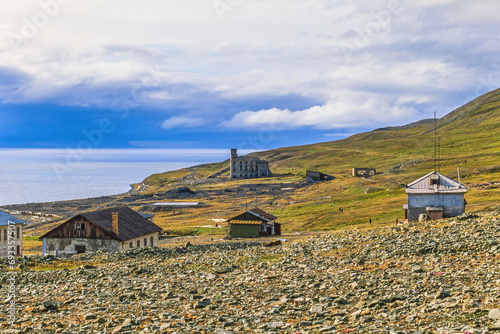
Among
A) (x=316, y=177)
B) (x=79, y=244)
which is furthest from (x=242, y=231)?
(x=316, y=177)

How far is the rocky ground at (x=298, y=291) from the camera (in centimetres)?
1552

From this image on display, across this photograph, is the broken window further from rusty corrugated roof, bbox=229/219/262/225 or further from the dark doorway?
the dark doorway

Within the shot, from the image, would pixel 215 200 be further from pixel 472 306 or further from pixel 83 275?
pixel 472 306

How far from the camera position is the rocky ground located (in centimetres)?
1552

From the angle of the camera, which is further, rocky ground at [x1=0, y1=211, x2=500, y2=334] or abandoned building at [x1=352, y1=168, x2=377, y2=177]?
abandoned building at [x1=352, y1=168, x2=377, y2=177]

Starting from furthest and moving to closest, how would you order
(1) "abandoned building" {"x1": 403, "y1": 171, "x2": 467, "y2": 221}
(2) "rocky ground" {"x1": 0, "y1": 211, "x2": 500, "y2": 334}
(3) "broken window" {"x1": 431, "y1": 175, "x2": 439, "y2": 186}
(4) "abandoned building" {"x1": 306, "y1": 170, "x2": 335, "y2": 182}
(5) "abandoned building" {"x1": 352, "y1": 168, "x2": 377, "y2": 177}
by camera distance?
1. (4) "abandoned building" {"x1": 306, "y1": 170, "x2": 335, "y2": 182}
2. (5) "abandoned building" {"x1": 352, "y1": 168, "x2": 377, "y2": 177}
3. (3) "broken window" {"x1": 431, "y1": 175, "x2": 439, "y2": 186}
4. (1) "abandoned building" {"x1": 403, "y1": 171, "x2": 467, "y2": 221}
5. (2) "rocky ground" {"x1": 0, "y1": 211, "x2": 500, "y2": 334}

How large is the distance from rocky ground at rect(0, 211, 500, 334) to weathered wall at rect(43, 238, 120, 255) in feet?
59.8

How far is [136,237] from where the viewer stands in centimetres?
5350

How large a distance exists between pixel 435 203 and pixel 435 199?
1.31ft

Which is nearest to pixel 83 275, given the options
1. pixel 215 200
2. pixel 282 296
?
pixel 282 296

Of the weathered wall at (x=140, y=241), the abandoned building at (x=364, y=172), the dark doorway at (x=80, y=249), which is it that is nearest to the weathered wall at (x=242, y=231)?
the weathered wall at (x=140, y=241)

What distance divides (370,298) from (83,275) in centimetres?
1900

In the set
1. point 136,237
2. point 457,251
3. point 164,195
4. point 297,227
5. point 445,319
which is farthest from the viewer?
point 164,195

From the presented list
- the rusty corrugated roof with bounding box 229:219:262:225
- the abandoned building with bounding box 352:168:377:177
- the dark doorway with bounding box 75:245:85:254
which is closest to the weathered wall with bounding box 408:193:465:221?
the rusty corrugated roof with bounding box 229:219:262:225
